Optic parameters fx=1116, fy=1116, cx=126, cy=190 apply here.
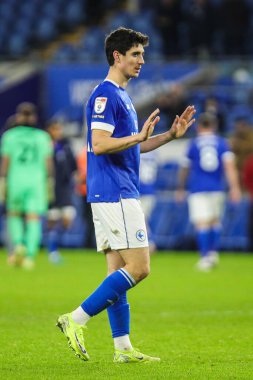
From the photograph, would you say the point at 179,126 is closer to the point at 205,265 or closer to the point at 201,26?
the point at 205,265

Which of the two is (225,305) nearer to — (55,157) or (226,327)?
(226,327)

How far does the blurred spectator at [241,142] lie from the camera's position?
65.6 ft

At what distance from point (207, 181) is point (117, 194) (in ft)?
31.7

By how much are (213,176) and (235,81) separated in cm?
544

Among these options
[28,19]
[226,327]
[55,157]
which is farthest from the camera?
[28,19]

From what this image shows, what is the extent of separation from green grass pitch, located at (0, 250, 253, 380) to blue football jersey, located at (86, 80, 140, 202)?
1141 mm

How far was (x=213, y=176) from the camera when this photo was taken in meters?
17.0

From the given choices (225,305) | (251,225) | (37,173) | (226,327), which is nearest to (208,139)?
(37,173)

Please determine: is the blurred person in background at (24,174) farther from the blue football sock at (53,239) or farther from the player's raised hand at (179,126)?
the player's raised hand at (179,126)

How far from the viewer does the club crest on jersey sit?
7.25 metres

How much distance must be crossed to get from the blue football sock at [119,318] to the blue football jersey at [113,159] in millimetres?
698

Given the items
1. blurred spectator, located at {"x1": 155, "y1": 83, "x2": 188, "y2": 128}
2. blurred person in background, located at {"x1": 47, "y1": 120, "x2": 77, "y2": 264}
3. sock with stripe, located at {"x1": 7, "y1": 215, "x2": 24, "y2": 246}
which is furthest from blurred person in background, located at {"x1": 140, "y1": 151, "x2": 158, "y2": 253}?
sock with stripe, located at {"x1": 7, "y1": 215, "x2": 24, "y2": 246}

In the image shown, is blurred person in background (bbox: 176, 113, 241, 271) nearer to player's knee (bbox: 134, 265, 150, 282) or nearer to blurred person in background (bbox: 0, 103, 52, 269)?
blurred person in background (bbox: 0, 103, 52, 269)

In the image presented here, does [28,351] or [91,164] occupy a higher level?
[91,164]
